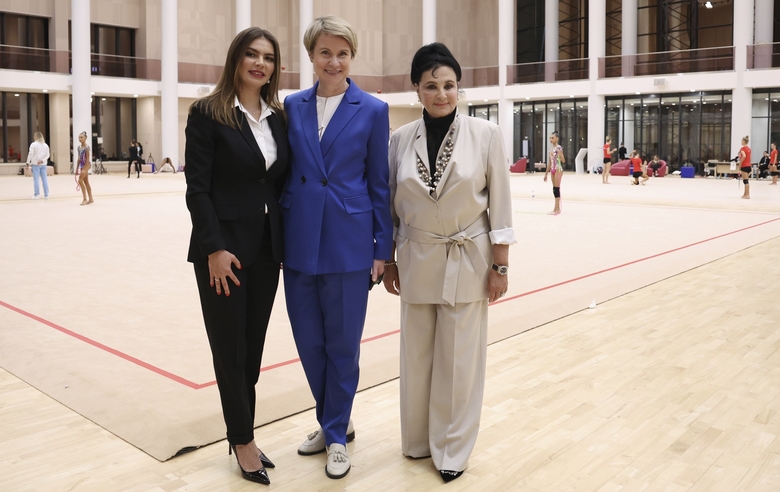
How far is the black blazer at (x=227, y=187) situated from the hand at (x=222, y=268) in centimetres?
4

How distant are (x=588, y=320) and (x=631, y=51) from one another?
117ft

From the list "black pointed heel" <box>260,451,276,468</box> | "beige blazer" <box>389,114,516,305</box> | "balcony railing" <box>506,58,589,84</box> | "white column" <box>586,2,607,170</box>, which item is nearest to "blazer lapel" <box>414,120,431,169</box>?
"beige blazer" <box>389,114,516,305</box>

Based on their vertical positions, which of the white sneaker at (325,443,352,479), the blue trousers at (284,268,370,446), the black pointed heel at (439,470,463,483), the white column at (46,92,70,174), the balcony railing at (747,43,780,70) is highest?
the balcony railing at (747,43,780,70)

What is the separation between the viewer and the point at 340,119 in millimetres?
3631

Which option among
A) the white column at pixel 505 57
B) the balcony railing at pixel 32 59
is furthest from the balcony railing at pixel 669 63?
the balcony railing at pixel 32 59

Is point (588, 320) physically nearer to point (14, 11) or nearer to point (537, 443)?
point (537, 443)

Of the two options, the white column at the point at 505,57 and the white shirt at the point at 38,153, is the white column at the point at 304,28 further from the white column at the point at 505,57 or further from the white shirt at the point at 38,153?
the white shirt at the point at 38,153

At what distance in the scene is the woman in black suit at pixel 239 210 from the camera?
11.3 feet

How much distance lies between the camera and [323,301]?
3.71 meters

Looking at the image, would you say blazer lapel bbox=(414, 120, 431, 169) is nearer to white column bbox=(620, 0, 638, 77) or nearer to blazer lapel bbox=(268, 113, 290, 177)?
blazer lapel bbox=(268, 113, 290, 177)

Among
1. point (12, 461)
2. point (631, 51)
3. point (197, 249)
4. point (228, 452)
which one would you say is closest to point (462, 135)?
point (197, 249)

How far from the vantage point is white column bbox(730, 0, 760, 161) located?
32.9m

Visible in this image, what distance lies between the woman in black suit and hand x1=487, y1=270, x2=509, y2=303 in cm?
106

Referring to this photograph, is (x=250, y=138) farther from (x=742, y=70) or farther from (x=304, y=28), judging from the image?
(x=304, y=28)
